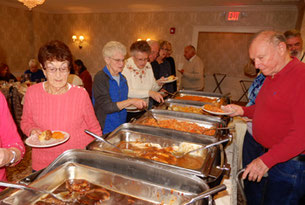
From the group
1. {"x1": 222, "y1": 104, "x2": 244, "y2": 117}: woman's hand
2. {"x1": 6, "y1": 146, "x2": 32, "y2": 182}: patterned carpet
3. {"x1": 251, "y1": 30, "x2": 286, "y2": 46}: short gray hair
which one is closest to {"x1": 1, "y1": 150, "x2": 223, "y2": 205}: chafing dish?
{"x1": 251, "y1": 30, "x2": 286, "y2": 46}: short gray hair

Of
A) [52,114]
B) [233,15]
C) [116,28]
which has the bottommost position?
[52,114]

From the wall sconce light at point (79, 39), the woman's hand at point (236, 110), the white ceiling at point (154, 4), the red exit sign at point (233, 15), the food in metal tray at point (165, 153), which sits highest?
the white ceiling at point (154, 4)

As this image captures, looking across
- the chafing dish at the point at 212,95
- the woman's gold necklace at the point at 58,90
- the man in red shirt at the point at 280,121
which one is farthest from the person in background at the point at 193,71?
the woman's gold necklace at the point at 58,90

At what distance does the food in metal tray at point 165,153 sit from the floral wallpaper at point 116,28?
5047 mm

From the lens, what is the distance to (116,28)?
684 centimetres

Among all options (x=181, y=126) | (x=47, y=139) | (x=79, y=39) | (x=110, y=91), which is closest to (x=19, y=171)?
(x=110, y=91)

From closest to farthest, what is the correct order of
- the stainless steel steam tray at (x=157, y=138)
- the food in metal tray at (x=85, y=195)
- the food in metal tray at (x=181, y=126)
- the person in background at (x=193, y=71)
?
1. the food in metal tray at (x=85, y=195)
2. the stainless steel steam tray at (x=157, y=138)
3. the food in metal tray at (x=181, y=126)
4. the person in background at (x=193, y=71)

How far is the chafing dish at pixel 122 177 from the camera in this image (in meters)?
0.82

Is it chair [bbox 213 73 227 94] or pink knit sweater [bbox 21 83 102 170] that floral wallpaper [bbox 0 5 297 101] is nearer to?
chair [bbox 213 73 227 94]

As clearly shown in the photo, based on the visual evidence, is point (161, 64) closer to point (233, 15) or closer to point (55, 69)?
point (55, 69)

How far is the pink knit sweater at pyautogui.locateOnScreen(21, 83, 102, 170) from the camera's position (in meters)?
1.25

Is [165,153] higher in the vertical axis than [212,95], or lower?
lower

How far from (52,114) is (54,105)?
0.06 metres

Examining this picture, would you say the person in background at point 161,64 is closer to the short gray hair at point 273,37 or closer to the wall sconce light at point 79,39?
the short gray hair at point 273,37
